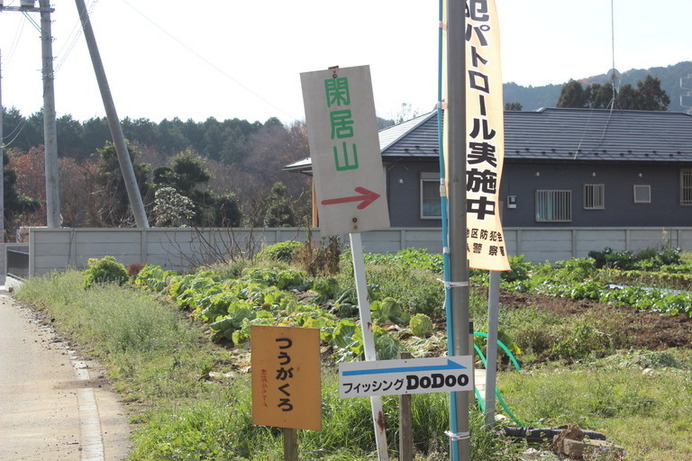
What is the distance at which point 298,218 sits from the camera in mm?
37938

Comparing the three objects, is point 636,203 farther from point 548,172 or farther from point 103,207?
point 103,207

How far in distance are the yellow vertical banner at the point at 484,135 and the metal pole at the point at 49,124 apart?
22654 mm

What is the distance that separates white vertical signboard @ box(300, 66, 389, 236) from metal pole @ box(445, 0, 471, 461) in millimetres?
507

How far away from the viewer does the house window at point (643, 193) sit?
29703mm

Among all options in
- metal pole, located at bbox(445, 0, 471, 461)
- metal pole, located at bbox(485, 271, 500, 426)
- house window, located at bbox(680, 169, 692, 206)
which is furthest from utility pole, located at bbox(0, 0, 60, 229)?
metal pole, located at bbox(445, 0, 471, 461)

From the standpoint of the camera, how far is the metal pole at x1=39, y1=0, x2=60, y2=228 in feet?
87.1

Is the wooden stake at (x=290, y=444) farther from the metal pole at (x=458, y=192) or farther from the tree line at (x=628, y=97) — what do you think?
the tree line at (x=628, y=97)

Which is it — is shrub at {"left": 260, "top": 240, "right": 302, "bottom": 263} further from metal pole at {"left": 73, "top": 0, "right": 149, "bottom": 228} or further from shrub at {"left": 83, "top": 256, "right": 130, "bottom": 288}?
metal pole at {"left": 73, "top": 0, "right": 149, "bottom": 228}

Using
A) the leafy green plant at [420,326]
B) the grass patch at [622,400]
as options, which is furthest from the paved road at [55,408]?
the leafy green plant at [420,326]

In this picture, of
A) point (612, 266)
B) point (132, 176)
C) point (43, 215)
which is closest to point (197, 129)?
point (43, 215)

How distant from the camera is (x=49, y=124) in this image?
26797 millimetres

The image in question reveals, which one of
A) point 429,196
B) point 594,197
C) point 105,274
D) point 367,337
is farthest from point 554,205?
point 367,337

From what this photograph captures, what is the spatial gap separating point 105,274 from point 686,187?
22.0m

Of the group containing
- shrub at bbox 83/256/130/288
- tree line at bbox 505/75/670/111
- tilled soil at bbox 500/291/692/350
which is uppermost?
tree line at bbox 505/75/670/111
